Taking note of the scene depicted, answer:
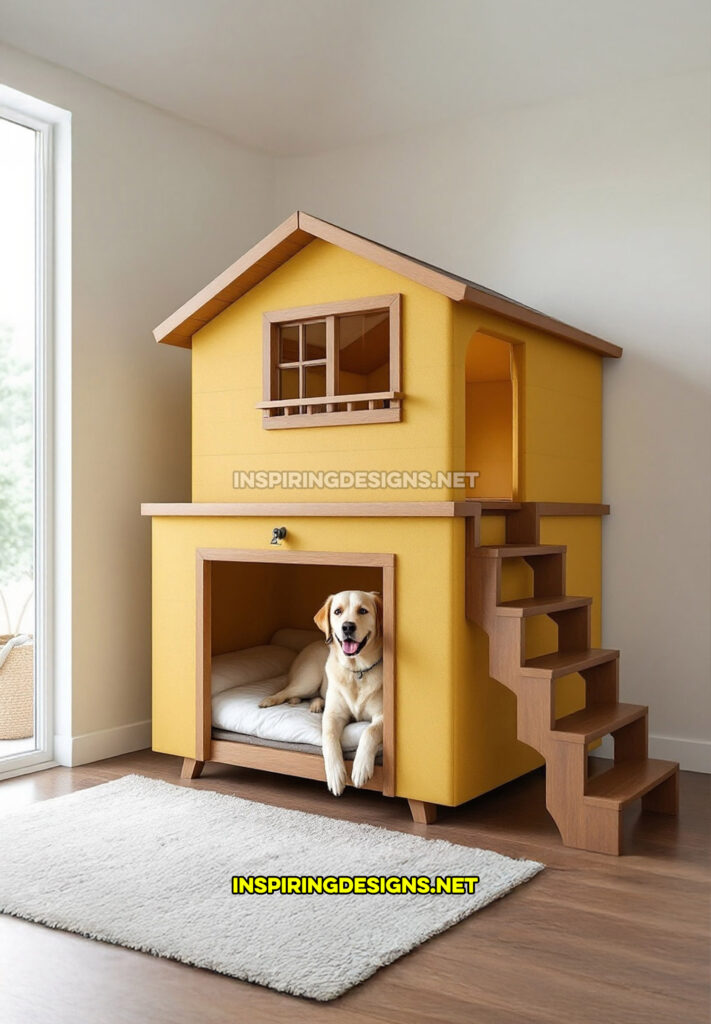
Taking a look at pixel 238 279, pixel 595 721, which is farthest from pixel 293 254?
pixel 595 721

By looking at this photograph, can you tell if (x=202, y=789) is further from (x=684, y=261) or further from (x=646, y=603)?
(x=684, y=261)

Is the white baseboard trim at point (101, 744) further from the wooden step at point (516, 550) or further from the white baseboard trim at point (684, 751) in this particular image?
the white baseboard trim at point (684, 751)

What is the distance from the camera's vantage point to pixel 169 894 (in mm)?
2639

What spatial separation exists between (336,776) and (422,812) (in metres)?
0.33

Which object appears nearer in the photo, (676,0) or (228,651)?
(676,0)

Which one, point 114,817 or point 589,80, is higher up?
point 589,80

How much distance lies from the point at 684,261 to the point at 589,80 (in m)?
0.91

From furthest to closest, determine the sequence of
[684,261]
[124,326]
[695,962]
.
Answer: [124,326] < [684,261] < [695,962]

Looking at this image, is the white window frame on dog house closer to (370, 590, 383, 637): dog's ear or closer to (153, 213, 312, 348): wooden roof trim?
(370, 590, 383, 637): dog's ear

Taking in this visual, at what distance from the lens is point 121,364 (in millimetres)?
4320

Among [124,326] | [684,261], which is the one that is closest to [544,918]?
[684,261]

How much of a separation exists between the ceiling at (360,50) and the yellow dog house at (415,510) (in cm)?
116

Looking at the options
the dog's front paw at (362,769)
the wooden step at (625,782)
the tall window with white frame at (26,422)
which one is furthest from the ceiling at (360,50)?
the dog's front paw at (362,769)

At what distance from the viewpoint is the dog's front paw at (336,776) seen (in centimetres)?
339
